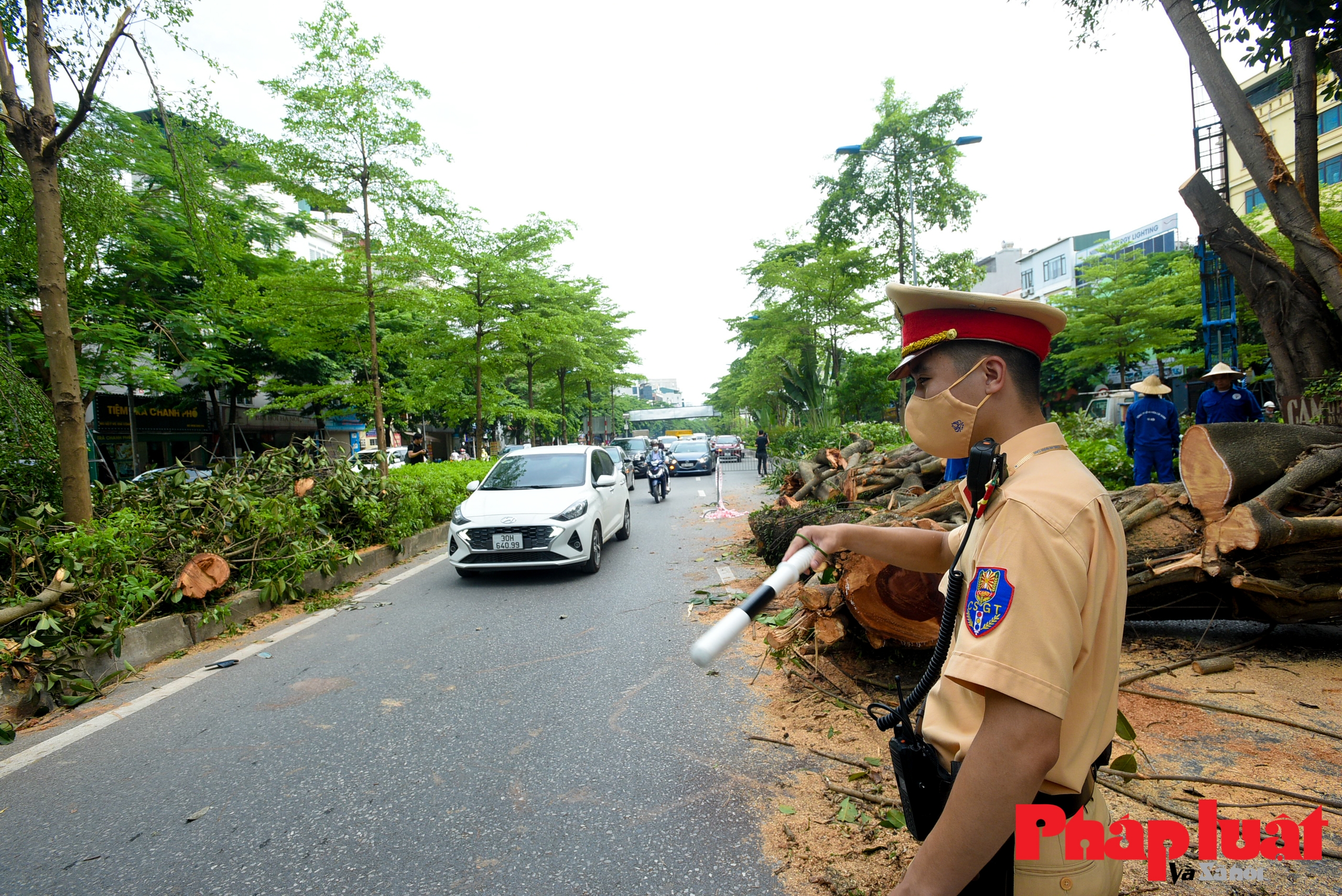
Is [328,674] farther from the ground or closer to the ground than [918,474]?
closer to the ground

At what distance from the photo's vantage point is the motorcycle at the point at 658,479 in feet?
59.0

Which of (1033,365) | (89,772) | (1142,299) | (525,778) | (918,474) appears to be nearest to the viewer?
(1033,365)

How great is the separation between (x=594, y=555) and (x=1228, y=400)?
768 centimetres

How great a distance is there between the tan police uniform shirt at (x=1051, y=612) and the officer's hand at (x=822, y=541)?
0.47m

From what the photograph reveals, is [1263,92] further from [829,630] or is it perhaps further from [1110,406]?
[829,630]

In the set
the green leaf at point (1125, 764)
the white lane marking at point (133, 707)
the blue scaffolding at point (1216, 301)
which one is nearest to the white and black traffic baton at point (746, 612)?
the green leaf at point (1125, 764)

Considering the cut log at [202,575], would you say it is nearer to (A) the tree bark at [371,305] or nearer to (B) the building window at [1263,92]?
(A) the tree bark at [371,305]

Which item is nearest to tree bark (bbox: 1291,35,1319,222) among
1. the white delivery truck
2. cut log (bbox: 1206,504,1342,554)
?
cut log (bbox: 1206,504,1342,554)

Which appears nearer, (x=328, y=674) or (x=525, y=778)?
(x=525, y=778)

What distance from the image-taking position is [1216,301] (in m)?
11.9

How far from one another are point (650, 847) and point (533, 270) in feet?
58.4

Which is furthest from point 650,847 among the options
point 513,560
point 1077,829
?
point 513,560

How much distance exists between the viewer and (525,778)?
3299 millimetres

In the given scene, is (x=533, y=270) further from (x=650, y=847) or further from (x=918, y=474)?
(x=650, y=847)
